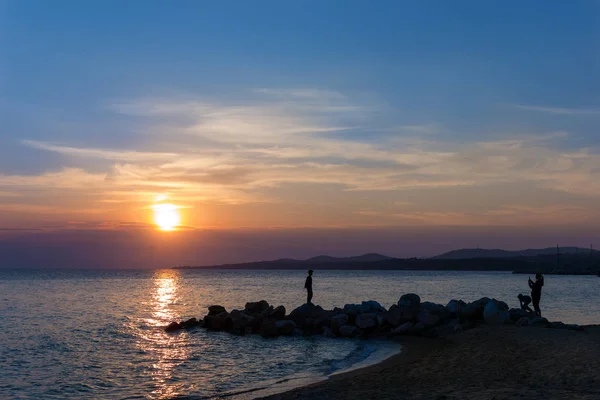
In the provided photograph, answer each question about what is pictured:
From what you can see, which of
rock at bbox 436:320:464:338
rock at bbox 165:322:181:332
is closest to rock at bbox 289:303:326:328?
rock at bbox 436:320:464:338

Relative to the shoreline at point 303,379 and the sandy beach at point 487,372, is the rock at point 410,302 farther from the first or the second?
the shoreline at point 303,379

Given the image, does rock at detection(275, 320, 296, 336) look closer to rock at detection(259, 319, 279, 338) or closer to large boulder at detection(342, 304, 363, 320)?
rock at detection(259, 319, 279, 338)

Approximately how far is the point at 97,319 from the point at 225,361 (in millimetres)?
18659

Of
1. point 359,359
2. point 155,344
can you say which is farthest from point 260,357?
point 155,344

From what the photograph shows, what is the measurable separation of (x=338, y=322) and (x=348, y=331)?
2.99ft

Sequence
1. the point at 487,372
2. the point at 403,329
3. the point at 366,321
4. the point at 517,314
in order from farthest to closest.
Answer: the point at 366,321
the point at 517,314
the point at 403,329
the point at 487,372

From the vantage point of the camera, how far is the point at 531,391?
11414 millimetres

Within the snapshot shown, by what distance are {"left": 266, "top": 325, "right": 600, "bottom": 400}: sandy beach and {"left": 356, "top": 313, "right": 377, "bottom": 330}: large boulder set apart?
451 centimetres

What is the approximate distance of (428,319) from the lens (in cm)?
2512

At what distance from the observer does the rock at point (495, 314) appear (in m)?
24.3

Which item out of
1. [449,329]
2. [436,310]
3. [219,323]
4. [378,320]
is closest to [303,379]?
[449,329]

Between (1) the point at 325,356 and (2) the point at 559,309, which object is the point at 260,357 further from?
(2) the point at 559,309

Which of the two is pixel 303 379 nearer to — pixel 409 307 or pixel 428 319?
pixel 428 319

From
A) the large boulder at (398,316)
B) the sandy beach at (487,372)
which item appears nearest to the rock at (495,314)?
the sandy beach at (487,372)
